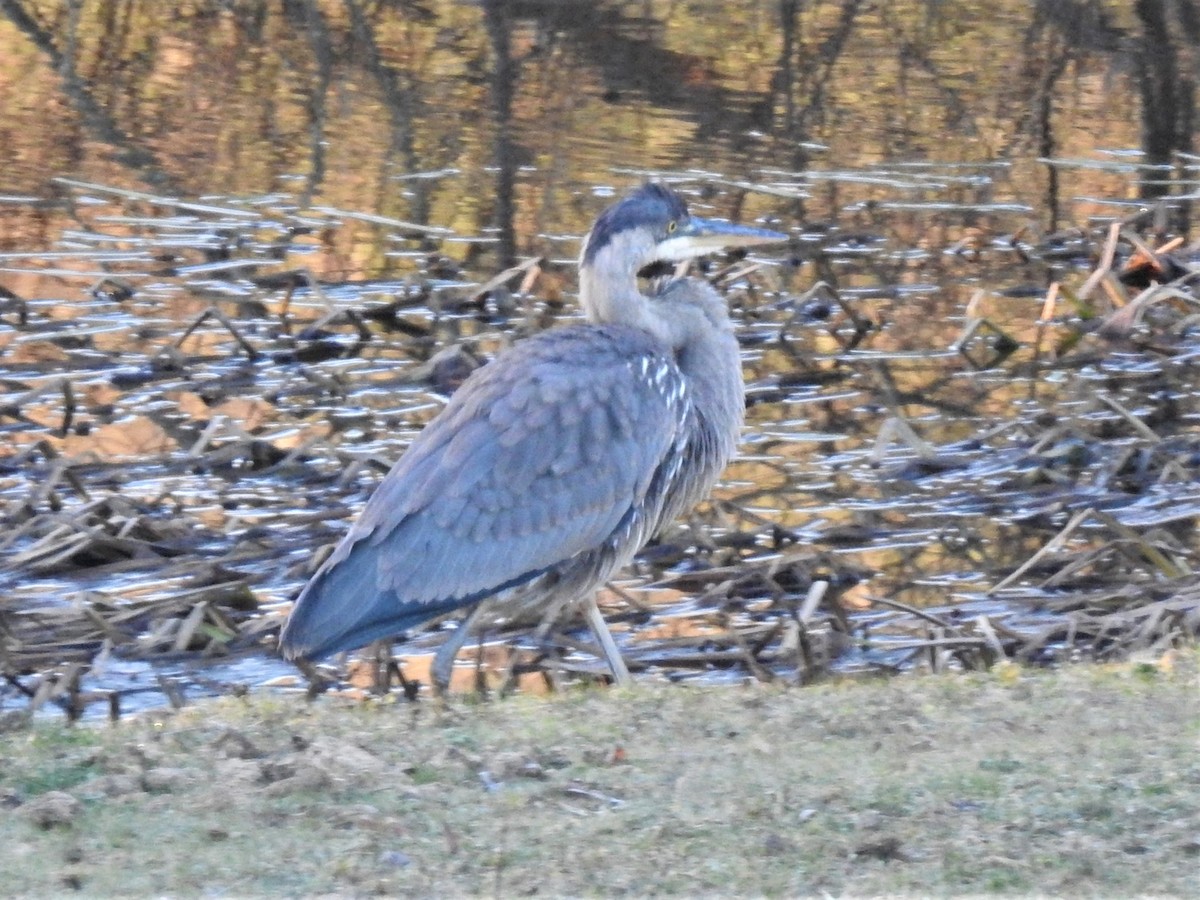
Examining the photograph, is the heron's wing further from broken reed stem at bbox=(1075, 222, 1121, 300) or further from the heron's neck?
broken reed stem at bbox=(1075, 222, 1121, 300)

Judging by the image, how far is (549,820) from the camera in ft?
15.9

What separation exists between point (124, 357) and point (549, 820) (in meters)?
6.86

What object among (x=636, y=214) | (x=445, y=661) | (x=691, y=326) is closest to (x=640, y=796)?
(x=445, y=661)

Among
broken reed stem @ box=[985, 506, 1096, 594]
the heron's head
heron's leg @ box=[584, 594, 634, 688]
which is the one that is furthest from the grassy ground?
the heron's head

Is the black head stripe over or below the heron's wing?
over

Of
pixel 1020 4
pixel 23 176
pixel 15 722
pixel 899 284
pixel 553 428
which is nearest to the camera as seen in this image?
pixel 15 722

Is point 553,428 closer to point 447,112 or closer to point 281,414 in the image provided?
point 281,414

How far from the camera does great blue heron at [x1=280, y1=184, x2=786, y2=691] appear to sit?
20.7 ft

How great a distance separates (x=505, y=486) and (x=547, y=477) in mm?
174

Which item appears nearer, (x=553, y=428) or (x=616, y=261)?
(x=553, y=428)

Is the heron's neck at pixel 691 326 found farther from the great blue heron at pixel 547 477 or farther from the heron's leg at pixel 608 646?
the heron's leg at pixel 608 646

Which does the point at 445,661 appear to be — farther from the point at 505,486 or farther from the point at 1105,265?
the point at 1105,265

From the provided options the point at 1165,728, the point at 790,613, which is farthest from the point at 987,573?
the point at 1165,728

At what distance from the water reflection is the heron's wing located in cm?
101
